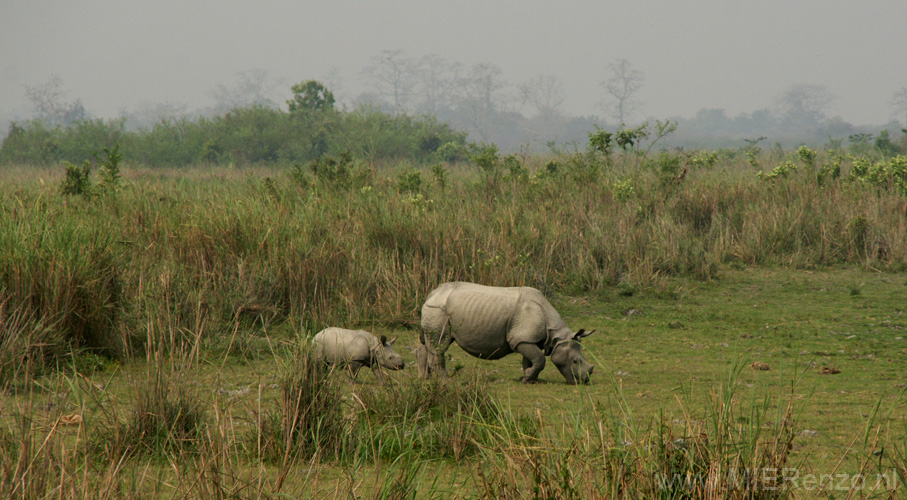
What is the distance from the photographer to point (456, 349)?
6.73 m

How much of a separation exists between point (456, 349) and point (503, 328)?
134 centimetres

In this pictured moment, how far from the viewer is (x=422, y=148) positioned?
3134 cm

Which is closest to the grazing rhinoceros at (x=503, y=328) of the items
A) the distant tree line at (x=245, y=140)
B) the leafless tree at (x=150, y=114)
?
the distant tree line at (x=245, y=140)

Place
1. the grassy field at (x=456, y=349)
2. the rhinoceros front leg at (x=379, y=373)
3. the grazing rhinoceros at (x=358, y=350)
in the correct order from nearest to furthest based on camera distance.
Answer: the grassy field at (x=456, y=349), the rhinoceros front leg at (x=379, y=373), the grazing rhinoceros at (x=358, y=350)

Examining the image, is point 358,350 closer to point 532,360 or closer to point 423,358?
point 423,358

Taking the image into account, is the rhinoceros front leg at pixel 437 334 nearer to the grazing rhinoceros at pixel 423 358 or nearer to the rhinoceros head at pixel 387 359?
the grazing rhinoceros at pixel 423 358

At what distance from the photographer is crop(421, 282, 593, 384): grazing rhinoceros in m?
5.39

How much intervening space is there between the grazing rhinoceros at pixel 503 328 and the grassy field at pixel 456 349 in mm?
226

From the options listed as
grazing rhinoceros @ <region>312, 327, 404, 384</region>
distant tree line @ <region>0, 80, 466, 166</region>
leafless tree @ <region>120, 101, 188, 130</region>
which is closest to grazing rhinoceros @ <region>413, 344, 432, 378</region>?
grazing rhinoceros @ <region>312, 327, 404, 384</region>

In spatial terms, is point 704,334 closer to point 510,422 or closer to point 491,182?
point 510,422

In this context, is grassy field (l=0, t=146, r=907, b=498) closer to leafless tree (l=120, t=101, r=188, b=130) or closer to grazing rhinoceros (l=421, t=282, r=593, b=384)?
grazing rhinoceros (l=421, t=282, r=593, b=384)

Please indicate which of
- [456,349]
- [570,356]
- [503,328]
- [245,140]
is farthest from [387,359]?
[245,140]

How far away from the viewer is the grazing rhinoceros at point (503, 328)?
5.39 m

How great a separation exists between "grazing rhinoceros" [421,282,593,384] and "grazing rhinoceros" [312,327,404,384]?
1.04 ft
